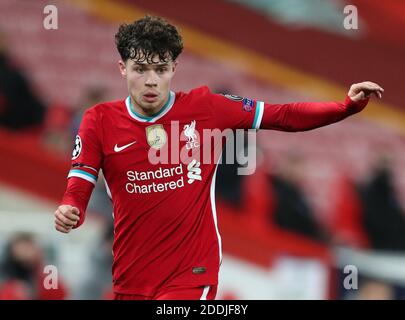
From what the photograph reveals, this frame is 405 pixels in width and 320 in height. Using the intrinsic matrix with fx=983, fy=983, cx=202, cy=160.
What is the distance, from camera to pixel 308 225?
1109cm

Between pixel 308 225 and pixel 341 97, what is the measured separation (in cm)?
240

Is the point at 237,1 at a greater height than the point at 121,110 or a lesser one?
greater

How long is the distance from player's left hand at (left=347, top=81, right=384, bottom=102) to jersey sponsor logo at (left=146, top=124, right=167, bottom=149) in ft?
3.28

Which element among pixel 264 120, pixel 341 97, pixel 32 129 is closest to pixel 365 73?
pixel 341 97

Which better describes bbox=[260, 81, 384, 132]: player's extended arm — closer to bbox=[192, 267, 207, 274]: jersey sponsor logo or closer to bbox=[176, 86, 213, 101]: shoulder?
Result: bbox=[176, 86, 213, 101]: shoulder

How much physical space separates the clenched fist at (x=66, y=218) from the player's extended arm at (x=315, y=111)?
1132 millimetres

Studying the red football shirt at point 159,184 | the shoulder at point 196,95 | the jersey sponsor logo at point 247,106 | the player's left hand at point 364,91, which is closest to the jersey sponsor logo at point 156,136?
the red football shirt at point 159,184

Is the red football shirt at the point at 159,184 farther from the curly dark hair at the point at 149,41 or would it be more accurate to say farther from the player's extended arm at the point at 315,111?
the curly dark hair at the point at 149,41

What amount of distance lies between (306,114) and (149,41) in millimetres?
906

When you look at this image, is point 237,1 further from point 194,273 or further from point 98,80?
point 194,273

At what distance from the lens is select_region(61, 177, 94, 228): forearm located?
16.3 ft

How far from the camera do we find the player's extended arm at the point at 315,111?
507cm

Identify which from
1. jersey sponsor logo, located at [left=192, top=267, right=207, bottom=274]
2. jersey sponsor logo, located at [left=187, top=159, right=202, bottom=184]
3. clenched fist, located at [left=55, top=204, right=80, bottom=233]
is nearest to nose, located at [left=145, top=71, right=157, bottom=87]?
jersey sponsor logo, located at [left=187, top=159, right=202, bottom=184]

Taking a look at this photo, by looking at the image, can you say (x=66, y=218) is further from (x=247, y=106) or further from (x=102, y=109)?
(x=247, y=106)
